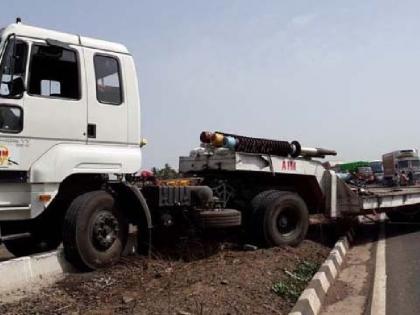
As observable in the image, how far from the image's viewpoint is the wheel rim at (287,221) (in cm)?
1043

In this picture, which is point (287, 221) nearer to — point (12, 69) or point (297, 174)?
point (297, 174)

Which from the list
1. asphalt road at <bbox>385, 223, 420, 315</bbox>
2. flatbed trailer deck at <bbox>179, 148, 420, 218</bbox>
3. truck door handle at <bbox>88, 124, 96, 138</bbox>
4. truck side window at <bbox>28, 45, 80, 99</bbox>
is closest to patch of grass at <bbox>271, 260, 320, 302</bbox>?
asphalt road at <bbox>385, 223, 420, 315</bbox>

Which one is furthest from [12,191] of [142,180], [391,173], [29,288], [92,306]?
[391,173]

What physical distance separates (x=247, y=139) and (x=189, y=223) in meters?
1.90

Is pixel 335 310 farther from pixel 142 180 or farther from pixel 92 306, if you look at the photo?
pixel 142 180

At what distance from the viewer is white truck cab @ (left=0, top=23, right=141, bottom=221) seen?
686cm

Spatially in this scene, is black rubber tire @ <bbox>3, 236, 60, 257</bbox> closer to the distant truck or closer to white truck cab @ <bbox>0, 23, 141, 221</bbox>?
white truck cab @ <bbox>0, 23, 141, 221</bbox>

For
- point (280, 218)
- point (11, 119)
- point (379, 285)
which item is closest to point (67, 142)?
point (11, 119)

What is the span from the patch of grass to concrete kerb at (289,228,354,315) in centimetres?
18

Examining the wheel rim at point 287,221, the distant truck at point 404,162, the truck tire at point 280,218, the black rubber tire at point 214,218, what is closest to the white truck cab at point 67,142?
the black rubber tire at point 214,218

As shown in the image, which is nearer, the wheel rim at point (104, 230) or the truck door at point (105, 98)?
the wheel rim at point (104, 230)

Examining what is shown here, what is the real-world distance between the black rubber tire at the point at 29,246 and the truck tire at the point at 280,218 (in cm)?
351

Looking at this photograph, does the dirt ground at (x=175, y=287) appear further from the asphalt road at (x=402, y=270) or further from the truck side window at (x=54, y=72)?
the truck side window at (x=54, y=72)

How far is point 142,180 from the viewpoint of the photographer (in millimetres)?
8859
